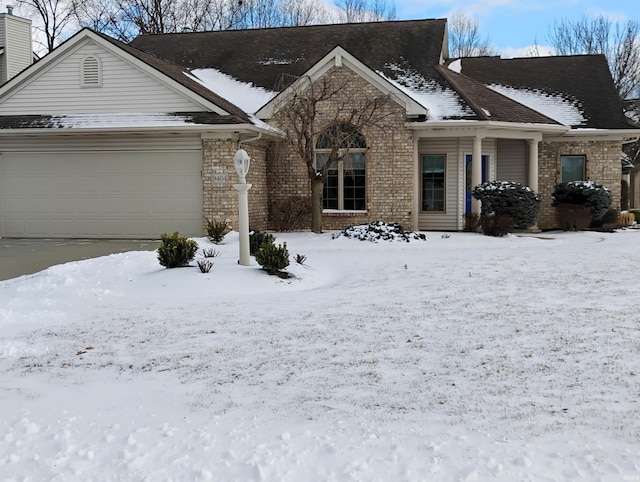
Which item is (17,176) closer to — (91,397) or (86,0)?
(91,397)

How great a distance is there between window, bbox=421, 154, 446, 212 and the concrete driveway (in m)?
8.00

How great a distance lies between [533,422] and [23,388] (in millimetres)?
3917

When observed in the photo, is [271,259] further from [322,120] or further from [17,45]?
[17,45]

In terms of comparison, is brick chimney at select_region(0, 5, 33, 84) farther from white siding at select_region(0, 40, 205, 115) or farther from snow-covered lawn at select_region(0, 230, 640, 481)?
snow-covered lawn at select_region(0, 230, 640, 481)

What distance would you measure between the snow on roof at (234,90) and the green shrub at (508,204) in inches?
269

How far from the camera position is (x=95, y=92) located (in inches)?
667

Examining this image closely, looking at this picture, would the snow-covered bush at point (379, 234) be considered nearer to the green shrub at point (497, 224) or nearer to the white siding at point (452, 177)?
the green shrub at point (497, 224)

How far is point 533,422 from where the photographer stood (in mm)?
4426

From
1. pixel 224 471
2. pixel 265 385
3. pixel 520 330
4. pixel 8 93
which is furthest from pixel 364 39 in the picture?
pixel 224 471

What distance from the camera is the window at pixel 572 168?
70.3ft

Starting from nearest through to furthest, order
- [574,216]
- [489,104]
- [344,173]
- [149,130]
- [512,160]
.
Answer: [149,130] < [344,173] < [489,104] < [574,216] < [512,160]

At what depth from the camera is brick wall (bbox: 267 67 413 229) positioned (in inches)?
714

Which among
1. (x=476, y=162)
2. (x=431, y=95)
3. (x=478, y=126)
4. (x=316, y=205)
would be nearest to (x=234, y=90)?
(x=316, y=205)

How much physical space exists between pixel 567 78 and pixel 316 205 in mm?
11516
